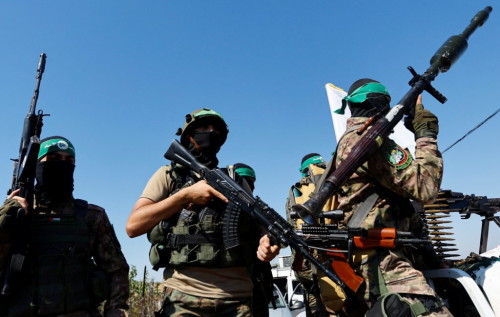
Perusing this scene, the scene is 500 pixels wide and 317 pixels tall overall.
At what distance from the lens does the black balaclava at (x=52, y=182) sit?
11.8 ft

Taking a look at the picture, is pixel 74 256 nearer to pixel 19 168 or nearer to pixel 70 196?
pixel 70 196

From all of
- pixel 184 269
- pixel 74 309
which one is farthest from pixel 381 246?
pixel 74 309

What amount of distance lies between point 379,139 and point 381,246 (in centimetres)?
79

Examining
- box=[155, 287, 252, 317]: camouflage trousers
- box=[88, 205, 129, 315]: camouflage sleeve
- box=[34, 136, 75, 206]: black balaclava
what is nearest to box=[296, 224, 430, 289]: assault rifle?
box=[155, 287, 252, 317]: camouflage trousers

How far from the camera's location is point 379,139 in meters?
3.24

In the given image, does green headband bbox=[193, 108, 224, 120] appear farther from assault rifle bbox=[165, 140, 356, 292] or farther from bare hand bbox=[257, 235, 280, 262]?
bare hand bbox=[257, 235, 280, 262]

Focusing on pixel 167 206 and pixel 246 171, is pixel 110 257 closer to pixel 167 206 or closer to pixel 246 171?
pixel 167 206

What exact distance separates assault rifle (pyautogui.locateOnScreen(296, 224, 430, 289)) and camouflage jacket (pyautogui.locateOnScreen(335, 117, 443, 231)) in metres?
0.13

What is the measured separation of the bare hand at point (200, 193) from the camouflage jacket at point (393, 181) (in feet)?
3.56

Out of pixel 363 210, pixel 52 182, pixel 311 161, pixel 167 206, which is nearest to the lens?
pixel 167 206

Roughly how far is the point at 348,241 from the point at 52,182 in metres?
2.44

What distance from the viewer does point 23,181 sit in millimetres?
3387

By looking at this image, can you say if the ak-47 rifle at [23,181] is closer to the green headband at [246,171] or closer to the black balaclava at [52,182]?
the black balaclava at [52,182]

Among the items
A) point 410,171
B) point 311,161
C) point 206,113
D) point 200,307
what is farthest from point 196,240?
point 311,161
